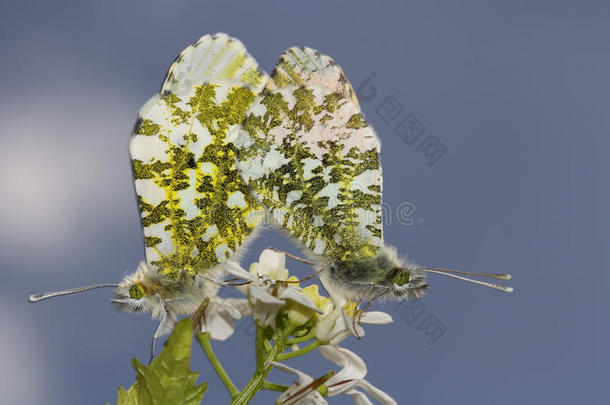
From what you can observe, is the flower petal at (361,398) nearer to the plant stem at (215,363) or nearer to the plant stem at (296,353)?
the plant stem at (296,353)

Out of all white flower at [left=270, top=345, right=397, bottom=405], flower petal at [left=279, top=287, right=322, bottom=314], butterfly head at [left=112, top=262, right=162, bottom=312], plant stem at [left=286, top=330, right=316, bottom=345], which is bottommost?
white flower at [left=270, top=345, right=397, bottom=405]

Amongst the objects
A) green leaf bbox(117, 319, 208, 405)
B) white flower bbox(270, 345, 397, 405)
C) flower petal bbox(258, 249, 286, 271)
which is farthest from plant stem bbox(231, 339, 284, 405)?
flower petal bbox(258, 249, 286, 271)

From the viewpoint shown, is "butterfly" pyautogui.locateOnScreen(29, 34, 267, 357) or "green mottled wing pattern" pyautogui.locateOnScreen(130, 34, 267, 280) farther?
"green mottled wing pattern" pyautogui.locateOnScreen(130, 34, 267, 280)

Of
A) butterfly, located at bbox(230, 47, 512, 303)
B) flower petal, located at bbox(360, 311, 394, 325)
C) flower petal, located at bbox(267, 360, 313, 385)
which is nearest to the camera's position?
flower petal, located at bbox(267, 360, 313, 385)

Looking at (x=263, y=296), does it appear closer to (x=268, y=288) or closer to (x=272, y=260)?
(x=268, y=288)

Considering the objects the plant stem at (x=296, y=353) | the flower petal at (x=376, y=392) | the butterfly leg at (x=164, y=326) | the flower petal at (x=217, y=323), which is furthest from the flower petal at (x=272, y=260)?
the flower petal at (x=376, y=392)

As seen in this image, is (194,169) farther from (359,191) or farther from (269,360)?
(269,360)

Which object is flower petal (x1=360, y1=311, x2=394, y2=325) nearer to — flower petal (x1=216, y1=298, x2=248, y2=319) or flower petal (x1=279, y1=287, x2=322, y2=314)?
flower petal (x1=279, y1=287, x2=322, y2=314)

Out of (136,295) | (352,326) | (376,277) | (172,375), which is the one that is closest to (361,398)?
(352,326)
